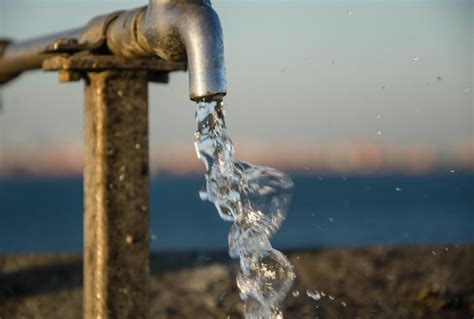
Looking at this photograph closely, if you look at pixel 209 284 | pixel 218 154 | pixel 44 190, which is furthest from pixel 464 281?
pixel 44 190

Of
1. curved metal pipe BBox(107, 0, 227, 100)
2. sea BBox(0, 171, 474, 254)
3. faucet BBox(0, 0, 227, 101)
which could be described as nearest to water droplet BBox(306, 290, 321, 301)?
faucet BBox(0, 0, 227, 101)

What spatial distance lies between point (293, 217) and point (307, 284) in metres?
52.3

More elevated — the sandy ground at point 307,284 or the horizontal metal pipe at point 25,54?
the horizontal metal pipe at point 25,54

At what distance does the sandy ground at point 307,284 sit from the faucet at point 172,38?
197 cm

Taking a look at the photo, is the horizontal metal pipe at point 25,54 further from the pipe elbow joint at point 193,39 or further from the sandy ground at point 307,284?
the sandy ground at point 307,284

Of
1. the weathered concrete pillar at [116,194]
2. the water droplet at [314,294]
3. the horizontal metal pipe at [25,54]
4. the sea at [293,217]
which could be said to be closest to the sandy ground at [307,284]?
the water droplet at [314,294]

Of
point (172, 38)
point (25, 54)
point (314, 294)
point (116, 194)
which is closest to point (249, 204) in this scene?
point (116, 194)

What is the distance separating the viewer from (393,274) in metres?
5.73

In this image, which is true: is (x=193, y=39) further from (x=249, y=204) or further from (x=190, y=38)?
(x=249, y=204)

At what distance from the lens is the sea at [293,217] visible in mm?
50938

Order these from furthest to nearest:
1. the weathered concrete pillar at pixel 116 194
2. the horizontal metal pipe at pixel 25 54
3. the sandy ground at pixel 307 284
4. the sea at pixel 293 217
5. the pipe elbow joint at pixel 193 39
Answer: the sea at pixel 293 217, the sandy ground at pixel 307 284, the horizontal metal pipe at pixel 25 54, the weathered concrete pillar at pixel 116 194, the pipe elbow joint at pixel 193 39

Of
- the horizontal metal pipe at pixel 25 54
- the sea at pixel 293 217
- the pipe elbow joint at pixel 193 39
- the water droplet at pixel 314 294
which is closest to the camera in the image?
the pipe elbow joint at pixel 193 39

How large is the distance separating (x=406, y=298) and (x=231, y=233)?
7.10 feet

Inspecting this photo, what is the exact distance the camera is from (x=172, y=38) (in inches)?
115
